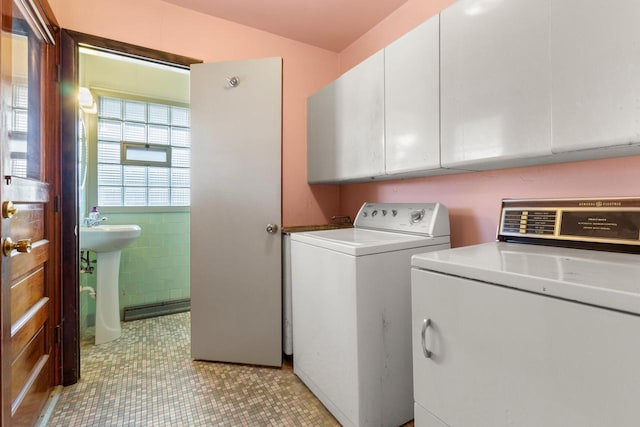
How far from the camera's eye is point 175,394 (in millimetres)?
1682

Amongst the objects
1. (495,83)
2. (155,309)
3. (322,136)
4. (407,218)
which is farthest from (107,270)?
(495,83)

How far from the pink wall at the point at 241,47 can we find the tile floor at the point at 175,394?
1.13 meters

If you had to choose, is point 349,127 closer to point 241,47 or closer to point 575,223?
point 241,47

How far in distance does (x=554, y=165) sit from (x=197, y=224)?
203 centimetres

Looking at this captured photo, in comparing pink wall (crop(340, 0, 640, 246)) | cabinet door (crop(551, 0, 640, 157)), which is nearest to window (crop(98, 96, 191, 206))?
pink wall (crop(340, 0, 640, 246))

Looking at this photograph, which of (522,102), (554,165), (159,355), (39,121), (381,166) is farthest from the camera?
(159,355)

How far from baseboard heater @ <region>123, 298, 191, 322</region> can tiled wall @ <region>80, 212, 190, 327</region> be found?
4 centimetres

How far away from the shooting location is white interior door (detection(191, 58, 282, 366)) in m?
2.04

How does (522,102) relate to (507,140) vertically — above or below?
above

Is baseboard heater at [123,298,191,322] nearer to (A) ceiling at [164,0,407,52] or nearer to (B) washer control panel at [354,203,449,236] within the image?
(B) washer control panel at [354,203,449,236]

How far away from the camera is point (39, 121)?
1.55m

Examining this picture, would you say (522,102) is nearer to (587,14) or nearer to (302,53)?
(587,14)

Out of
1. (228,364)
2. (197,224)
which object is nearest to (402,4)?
(197,224)

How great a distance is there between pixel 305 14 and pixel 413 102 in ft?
3.88
